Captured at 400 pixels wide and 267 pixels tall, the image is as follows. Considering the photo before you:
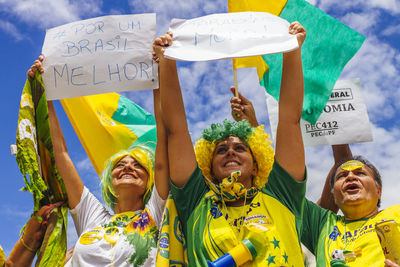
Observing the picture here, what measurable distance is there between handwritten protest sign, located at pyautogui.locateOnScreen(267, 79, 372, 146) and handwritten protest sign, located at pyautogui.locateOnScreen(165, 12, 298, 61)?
1387 millimetres

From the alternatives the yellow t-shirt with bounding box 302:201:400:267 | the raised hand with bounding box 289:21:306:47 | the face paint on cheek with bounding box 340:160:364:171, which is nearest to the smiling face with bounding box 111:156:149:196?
the yellow t-shirt with bounding box 302:201:400:267

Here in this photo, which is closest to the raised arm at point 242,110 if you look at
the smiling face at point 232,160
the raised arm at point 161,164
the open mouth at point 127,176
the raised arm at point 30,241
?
the smiling face at point 232,160

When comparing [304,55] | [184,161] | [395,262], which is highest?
[304,55]

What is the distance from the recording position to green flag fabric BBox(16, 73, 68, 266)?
3.50 meters

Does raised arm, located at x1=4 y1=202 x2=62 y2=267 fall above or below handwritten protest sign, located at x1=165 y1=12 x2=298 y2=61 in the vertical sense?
below

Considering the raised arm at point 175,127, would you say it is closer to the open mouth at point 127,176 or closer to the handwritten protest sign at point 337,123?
the open mouth at point 127,176

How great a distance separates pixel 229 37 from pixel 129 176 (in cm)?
137

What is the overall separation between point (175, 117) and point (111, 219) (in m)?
0.96

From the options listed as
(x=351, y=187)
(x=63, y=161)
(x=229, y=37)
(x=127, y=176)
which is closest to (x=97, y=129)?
(x=63, y=161)

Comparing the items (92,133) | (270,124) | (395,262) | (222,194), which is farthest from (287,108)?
(92,133)

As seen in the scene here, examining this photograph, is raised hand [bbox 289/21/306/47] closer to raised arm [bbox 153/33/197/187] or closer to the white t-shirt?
raised arm [bbox 153/33/197/187]

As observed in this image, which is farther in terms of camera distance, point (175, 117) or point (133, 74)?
point (133, 74)

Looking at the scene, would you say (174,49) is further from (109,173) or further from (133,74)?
(109,173)

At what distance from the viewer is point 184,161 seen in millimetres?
3189
